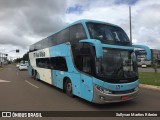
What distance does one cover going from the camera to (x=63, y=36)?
41.1 ft

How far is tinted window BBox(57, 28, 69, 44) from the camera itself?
12.0 metres

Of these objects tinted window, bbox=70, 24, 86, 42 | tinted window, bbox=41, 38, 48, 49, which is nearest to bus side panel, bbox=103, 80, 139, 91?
tinted window, bbox=70, 24, 86, 42

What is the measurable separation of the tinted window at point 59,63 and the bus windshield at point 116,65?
3.42 meters

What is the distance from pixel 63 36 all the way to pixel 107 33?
3.36m

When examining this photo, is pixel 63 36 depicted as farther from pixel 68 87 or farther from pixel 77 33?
pixel 68 87

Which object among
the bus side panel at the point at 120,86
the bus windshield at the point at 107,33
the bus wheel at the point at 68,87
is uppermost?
the bus windshield at the point at 107,33

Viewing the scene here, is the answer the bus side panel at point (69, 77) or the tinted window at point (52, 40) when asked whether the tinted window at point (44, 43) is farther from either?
the bus side panel at point (69, 77)

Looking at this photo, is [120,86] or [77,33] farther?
[77,33]

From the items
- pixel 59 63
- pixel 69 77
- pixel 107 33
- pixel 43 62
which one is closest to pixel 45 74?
pixel 43 62

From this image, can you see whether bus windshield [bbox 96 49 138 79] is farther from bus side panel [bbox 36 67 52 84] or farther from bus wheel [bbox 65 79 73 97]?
bus side panel [bbox 36 67 52 84]

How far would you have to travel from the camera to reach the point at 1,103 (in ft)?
→ 32.3

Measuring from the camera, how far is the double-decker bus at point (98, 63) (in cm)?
870

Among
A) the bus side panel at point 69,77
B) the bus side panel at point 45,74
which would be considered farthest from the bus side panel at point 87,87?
the bus side panel at point 45,74

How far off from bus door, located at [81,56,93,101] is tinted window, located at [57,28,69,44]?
2708mm
